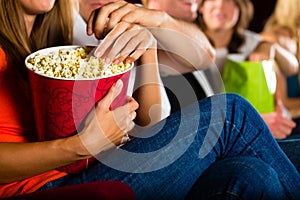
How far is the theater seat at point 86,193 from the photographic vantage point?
979mm

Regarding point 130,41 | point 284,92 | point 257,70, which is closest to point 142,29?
point 130,41

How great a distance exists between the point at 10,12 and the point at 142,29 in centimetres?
30

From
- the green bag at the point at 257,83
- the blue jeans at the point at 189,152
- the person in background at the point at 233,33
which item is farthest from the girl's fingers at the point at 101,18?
the person in background at the point at 233,33

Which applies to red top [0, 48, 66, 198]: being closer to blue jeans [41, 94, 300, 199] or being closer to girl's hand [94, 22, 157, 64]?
blue jeans [41, 94, 300, 199]

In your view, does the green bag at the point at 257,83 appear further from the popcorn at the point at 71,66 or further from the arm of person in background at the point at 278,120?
the popcorn at the point at 71,66

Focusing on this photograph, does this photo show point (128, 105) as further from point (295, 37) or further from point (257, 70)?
point (295, 37)

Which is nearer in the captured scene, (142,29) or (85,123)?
(85,123)

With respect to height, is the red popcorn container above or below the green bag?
above

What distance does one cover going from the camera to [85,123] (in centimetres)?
109

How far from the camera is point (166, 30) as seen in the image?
141 centimetres

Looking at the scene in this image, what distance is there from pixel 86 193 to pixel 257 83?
1.32 metres

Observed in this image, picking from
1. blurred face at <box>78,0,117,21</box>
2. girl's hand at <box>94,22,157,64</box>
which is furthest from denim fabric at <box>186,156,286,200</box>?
blurred face at <box>78,0,117,21</box>

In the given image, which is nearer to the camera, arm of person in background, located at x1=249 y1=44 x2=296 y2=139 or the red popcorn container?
the red popcorn container

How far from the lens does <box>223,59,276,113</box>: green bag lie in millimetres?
2178
